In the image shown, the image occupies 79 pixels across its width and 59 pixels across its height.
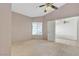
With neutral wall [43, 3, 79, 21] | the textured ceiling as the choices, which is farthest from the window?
neutral wall [43, 3, 79, 21]

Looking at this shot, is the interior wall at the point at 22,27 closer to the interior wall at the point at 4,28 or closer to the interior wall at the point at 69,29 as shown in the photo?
the interior wall at the point at 4,28

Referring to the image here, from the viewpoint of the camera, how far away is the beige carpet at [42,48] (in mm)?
3207

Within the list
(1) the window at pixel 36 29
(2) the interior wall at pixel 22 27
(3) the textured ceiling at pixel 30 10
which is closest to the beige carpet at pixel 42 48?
(2) the interior wall at pixel 22 27

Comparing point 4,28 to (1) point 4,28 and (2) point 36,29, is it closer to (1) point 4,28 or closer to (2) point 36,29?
(1) point 4,28

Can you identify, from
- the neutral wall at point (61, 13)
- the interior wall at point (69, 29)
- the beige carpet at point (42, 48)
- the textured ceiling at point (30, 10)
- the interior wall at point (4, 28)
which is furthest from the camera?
the neutral wall at point (61, 13)

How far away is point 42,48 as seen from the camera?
3.99 meters

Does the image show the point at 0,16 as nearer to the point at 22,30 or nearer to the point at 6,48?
the point at 6,48

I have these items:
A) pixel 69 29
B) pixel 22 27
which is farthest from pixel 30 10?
pixel 69 29

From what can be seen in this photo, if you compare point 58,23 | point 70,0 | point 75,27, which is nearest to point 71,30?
point 75,27

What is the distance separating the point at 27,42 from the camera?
3529 mm

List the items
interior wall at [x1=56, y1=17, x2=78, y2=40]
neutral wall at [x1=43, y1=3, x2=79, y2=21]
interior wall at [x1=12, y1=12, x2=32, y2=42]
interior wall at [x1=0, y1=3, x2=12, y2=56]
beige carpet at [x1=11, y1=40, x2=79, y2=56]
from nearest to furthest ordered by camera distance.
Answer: interior wall at [x1=0, y1=3, x2=12, y2=56], interior wall at [x1=12, y1=12, x2=32, y2=42], beige carpet at [x1=11, y1=40, x2=79, y2=56], interior wall at [x1=56, y1=17, x2=78, y2=40], neutral wall at [x1=43, y1=3, x2=79, y2=21]

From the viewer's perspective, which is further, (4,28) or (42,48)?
(42,48)

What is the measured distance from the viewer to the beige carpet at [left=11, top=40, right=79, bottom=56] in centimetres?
321

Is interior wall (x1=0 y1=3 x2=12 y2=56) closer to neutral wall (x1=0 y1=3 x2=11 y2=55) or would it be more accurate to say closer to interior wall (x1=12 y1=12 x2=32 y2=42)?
neutral wall (x1=0 y1=3 x2=11 y2=55)
